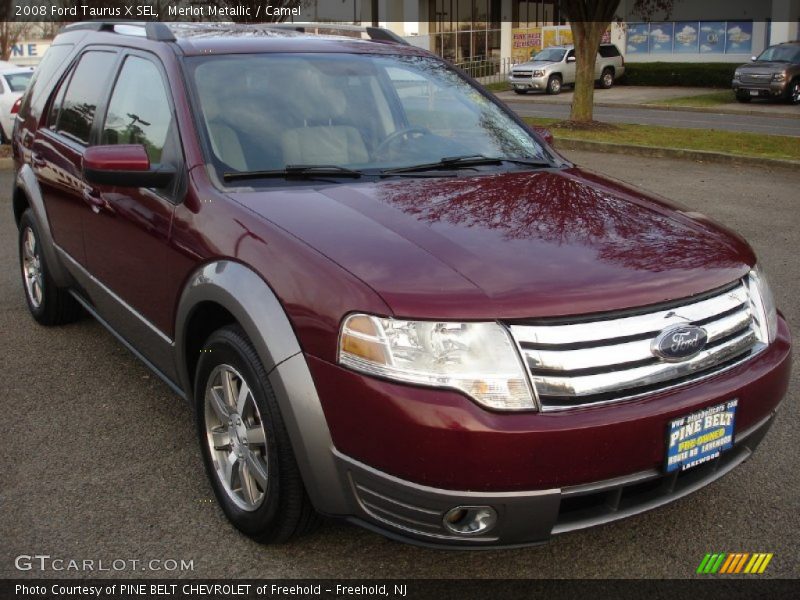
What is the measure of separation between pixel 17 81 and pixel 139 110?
14111 millimetres

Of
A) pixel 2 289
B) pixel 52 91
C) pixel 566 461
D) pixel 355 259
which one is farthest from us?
pixel 2 289

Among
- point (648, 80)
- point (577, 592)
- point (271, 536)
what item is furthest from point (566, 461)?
point (648, 80)

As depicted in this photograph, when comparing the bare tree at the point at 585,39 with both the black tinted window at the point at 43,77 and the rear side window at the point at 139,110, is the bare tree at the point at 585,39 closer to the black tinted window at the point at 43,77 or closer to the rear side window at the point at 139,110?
the black tinted window at the point at 43,77

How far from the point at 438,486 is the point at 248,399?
84cm

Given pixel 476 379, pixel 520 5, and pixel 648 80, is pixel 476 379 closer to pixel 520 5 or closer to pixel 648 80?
pixel 648 80

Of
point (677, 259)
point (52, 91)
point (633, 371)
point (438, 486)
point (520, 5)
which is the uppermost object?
point (520, 5)

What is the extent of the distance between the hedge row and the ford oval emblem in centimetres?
3399

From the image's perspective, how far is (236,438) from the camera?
323 cm

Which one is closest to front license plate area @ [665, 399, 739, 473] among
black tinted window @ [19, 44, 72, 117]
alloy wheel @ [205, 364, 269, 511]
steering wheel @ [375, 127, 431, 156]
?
alloy wheel @ [205, 364, 269, 511]

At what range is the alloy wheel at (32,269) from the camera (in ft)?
→ 18.1

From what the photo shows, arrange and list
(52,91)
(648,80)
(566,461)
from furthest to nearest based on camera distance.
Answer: (648,80) < (52,91) < (566,461)

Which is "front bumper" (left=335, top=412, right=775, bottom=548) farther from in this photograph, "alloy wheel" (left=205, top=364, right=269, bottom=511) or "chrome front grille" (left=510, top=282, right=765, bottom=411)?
"alloy wheel" (left=205, top=364, right=269, bottom=511)

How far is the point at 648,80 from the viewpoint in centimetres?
3581

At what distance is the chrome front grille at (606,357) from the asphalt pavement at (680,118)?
17506 mm
